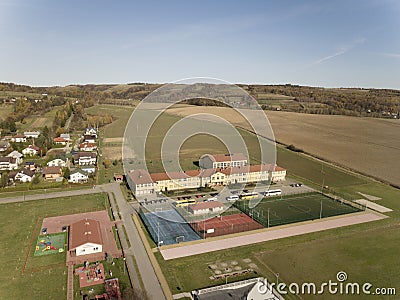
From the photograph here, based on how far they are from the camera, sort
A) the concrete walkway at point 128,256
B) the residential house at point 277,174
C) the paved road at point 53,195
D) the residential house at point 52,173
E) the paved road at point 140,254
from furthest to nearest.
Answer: the residential house at point 52,173, the residential house at point 277,174, the paved road at point 53,195, the concrete walkway at point 128,256, the paved road at point 140,254

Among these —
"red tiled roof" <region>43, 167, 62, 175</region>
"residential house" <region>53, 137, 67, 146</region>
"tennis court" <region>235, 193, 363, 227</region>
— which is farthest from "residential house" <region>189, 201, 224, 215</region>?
"residential house" <region>53, 137, 67, 146</region>

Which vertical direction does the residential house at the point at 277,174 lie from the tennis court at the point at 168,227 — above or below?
above

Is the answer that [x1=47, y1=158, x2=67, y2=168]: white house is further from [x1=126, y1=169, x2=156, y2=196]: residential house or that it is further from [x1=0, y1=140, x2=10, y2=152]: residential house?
[x1=126, y1=169, x2=156, y2=196]: residential house

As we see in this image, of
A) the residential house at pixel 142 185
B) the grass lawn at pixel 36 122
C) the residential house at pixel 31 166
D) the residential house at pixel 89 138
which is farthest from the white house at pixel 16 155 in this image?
the grass lawn at pixel 36 122

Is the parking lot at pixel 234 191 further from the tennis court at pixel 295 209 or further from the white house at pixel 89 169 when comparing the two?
the white house at pixel 89 169

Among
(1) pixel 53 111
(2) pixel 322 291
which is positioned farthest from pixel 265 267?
(1) pixel 53 111

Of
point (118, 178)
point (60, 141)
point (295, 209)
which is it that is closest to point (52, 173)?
point (118, 178)
